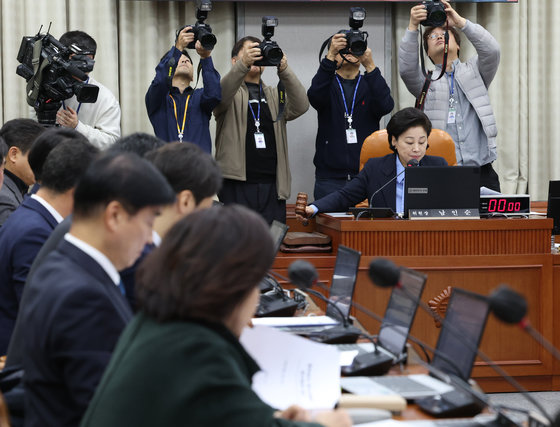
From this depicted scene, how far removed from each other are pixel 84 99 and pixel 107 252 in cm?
260

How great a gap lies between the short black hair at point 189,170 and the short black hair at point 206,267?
83cm

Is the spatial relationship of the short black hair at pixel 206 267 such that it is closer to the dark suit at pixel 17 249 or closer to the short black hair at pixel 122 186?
the short black hair at pixel 122 186

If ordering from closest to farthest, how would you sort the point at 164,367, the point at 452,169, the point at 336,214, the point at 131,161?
the point at 164,367, the point at 131,161, the point at 452,169, the point at 336,214

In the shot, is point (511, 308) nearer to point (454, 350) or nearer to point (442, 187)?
point (454, 350)

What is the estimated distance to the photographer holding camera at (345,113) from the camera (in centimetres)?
481

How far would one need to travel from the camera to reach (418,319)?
3.66 m

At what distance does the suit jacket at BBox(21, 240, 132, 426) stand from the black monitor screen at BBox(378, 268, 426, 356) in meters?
0.76

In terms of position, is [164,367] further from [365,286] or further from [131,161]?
[365,286]

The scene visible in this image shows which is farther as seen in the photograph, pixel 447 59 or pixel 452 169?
pixel 447 59

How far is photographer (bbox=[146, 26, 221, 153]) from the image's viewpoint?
→ 4586 millimetres

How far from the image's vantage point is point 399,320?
6.84 feet

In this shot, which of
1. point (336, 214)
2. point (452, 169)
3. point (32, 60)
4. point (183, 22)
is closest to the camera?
point (452, 169)

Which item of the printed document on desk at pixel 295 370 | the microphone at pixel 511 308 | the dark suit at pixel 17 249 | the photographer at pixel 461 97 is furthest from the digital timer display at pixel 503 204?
the microphone at pixel 511 308

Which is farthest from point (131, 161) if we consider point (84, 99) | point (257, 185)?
point (257, 185)
